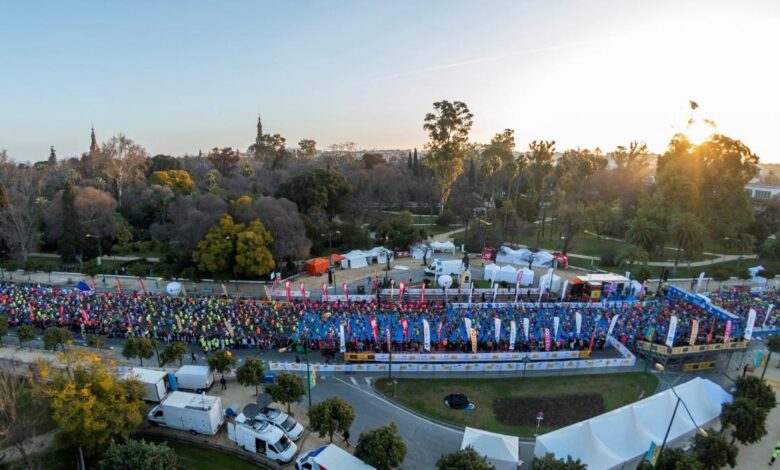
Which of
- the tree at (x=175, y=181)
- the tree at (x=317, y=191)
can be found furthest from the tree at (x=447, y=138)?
the tree at (x=175, y=181)

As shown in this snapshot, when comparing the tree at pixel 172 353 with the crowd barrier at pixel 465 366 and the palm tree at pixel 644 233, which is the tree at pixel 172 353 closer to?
the crowd barrier at pixel 465 366

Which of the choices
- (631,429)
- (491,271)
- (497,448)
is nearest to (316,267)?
(491,271)

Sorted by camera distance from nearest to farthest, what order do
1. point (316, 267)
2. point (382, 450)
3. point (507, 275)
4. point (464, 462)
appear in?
point (464, 462) < point (382, 450) < point (507, 275) < point (316, 267)

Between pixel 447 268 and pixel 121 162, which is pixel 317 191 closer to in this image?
pixel 447 268

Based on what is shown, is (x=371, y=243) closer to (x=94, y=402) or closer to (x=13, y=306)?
(x=13, y=306)

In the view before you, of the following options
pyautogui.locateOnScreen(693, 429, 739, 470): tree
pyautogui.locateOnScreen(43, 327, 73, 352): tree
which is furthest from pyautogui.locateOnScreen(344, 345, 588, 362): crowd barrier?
pyautogui.locateOnScreen(43, 327, 73, 352): tree

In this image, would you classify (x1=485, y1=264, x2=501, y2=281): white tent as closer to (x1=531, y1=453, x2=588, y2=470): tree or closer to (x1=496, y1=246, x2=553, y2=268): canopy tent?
(x1=496, y1=246, x2=553, y2=268): canopy tent
